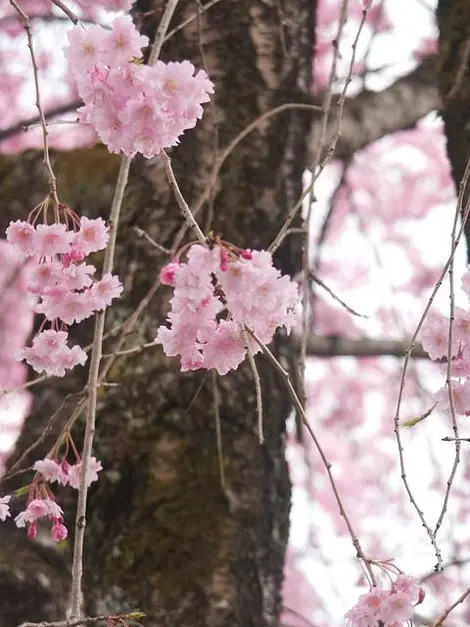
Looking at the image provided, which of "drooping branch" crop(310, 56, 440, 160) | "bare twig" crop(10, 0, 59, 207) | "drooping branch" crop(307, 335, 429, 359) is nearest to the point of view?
"bare twig" crop(10, 0, 59, 207)

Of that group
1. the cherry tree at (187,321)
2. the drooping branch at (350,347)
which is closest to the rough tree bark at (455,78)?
the cherry tree at (187,321)

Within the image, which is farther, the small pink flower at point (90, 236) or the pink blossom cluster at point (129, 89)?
the small pink flower at point (90, 236)

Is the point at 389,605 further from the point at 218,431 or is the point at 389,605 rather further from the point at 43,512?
the point at 218,431

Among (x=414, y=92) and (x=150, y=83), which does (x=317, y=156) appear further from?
(x=414, y=92)

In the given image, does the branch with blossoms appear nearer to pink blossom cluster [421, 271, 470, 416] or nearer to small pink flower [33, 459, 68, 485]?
small pink flower [33, 459, 68, 485]

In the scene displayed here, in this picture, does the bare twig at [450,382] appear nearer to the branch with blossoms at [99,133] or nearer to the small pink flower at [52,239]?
the branch with blossoms at [99,133]

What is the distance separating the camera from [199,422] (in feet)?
6.18

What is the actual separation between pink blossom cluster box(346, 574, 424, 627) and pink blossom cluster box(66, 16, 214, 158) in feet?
2.12

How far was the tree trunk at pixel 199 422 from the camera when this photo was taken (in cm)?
174

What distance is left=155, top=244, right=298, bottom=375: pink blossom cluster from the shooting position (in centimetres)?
96

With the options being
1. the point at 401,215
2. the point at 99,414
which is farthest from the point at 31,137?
the point at 99,414

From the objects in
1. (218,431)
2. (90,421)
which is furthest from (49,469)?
(218,431)

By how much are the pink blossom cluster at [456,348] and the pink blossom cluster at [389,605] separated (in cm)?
26

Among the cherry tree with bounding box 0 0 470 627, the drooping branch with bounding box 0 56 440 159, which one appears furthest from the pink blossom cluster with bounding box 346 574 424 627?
the drooping branch with bounding box 0 56 440 159
